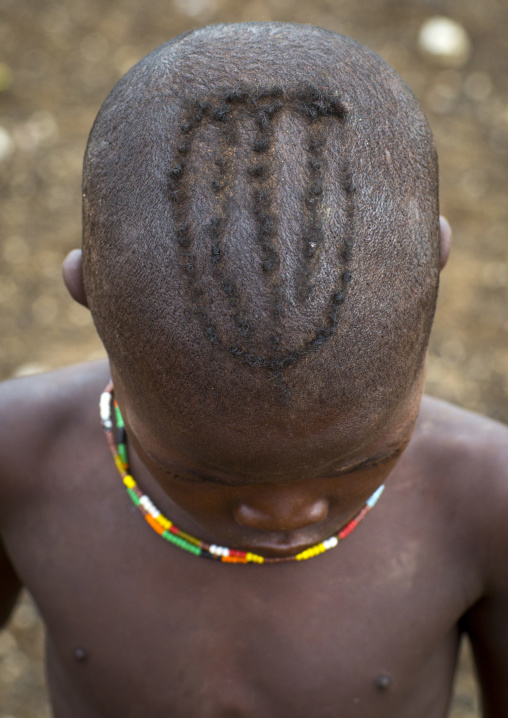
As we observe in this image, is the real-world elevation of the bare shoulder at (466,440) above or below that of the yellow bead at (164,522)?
above

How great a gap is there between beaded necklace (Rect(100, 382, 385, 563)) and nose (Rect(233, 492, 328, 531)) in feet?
0.84

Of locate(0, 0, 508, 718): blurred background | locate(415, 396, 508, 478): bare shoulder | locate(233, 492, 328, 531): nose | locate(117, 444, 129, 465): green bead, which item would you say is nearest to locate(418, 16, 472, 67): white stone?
locate(0, 0, 508, 718): blurred background

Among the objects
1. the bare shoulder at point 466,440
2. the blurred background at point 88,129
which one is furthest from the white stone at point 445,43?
the bare shoulder at point 466,440

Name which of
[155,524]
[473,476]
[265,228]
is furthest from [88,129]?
Result: [265,228]

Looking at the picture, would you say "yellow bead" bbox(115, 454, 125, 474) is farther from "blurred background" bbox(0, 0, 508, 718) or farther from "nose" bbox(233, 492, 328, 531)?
"blurred background" bbox(0, 0, 508, 718)

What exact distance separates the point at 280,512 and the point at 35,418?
2.13ft

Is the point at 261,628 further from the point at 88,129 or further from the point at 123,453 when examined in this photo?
the point at 88,129

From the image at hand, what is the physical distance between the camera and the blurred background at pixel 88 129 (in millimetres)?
3355

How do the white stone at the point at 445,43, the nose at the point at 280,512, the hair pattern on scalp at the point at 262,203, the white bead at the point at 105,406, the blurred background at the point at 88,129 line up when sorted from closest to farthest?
the hair pattern on scalp at the point at 262,203 < the nose at the point at 280,512 < the white bead at the point at 105,406 < the blurred background at the point at 88,129 < the white stone at the point at 445,43

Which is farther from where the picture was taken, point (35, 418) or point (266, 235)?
point (35, 418)

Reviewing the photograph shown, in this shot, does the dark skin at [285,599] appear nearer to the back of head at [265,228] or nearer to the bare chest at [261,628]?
the bare chest at [261,628]

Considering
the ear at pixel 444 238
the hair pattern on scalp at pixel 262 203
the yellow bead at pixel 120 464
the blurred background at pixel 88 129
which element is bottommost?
the blurred background at pixel 88 129

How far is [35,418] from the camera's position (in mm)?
1501

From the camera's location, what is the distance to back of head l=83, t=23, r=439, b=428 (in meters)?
0.87
